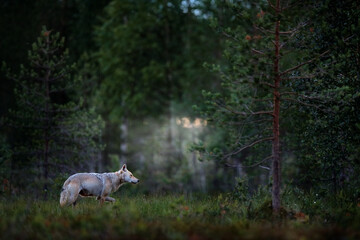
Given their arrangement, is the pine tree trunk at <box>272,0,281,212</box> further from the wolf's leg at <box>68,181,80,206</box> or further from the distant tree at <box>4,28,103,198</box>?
the distant tree at <box>4,28,103,198</box>

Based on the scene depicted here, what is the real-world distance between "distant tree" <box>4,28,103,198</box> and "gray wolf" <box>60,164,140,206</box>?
11.0 ft

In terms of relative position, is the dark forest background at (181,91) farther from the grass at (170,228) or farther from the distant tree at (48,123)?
the grass at (170,228)

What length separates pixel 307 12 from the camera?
808cm

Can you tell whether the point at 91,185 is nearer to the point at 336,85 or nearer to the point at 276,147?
the point at 276,147

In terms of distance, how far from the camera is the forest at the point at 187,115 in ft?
23.9

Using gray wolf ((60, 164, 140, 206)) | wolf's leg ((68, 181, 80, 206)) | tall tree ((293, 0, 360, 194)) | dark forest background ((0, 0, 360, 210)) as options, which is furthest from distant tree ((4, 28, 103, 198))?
tall tree ((293, 0, 360, 194))

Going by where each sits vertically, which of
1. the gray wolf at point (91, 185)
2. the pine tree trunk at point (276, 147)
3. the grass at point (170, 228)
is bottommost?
the grass at point (170, 228)

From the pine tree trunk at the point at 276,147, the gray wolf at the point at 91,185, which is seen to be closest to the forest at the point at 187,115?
the pine tree trunk at the point at 276,147

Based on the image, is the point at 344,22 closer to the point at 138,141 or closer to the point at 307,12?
the point at 307,12

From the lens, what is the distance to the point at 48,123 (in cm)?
1355

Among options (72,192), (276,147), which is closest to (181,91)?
(72,192)

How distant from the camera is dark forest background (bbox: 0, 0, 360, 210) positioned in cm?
790

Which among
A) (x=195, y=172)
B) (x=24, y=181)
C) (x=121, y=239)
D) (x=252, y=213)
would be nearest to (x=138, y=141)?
(x=195, y=172)

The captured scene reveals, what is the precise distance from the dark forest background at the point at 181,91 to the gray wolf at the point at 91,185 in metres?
1.65
